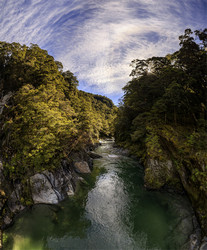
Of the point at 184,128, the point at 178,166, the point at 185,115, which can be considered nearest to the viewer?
the point at 178,166

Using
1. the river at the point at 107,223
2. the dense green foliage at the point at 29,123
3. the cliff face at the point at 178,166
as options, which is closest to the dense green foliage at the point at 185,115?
the cliff face at the point at 178,166

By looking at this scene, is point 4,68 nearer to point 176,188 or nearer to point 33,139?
point 33,139

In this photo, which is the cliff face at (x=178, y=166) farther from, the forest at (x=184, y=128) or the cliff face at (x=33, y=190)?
the cliff face at (x=33, y=190)

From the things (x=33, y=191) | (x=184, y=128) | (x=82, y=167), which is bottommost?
(x=82, y=167)

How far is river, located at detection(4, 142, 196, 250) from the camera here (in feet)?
22.7

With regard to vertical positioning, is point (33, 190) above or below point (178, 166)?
below

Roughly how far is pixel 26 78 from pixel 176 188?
19.3 metres

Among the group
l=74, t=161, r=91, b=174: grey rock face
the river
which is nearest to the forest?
the river

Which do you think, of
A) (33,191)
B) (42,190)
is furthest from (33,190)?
(42,190)

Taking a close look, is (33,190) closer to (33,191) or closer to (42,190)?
(33,191)

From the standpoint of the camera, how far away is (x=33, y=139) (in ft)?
31.7

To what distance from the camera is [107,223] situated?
8.31m

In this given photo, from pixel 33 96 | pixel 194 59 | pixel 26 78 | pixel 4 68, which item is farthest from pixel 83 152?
pixel 194 59

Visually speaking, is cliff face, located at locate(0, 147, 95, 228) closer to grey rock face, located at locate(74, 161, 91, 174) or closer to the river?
the river
